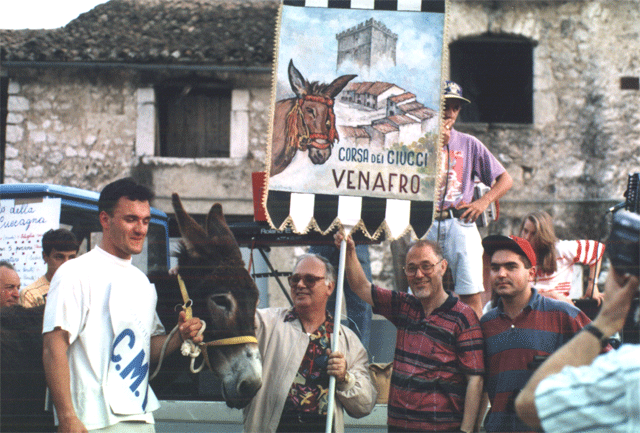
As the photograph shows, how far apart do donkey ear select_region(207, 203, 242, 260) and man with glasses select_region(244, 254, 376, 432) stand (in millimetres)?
494

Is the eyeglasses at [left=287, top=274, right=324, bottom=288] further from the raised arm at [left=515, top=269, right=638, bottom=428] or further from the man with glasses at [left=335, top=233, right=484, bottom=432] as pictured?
the raised arm at [left=515, top=269, right=638, bottom=428]

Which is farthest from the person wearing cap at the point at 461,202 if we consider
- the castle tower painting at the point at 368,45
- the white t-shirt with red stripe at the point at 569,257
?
the castle tower painting at the point at 368,45

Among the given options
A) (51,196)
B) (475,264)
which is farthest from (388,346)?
(51,196)

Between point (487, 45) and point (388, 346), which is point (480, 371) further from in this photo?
point (487, 45)

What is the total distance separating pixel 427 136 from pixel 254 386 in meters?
1.65

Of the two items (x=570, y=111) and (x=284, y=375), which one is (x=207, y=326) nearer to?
(x=284, y=375)

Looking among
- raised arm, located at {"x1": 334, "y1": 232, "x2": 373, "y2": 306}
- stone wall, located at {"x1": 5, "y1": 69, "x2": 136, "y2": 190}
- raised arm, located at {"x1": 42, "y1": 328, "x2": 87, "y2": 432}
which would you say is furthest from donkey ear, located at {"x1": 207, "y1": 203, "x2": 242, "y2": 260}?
stone wall, located at {"x1": 5, "y1": 69, "x2": 136, "y2": 190}

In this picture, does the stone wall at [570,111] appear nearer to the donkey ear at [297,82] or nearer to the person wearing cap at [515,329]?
the person wearing cap at [515,329]

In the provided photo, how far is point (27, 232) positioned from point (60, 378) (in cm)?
333

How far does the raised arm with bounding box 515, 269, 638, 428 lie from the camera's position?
2.07 m

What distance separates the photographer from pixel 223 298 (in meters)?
3.82

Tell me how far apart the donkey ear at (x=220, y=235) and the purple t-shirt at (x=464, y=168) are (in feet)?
5.78

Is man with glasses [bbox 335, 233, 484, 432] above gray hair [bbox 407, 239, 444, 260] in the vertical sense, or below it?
below

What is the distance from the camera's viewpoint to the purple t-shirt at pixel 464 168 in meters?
5.20
